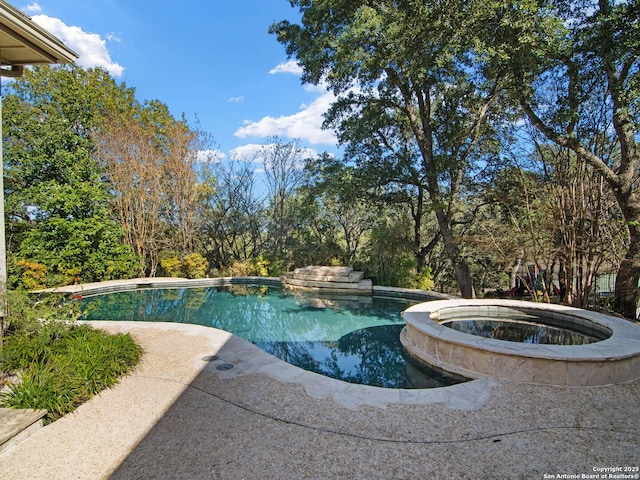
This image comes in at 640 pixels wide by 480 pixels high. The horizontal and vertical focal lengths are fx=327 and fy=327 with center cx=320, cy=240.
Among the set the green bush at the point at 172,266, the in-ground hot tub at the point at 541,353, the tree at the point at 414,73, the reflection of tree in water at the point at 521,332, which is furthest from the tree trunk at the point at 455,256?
the green bush at the point at 172,266

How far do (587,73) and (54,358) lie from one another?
836cm

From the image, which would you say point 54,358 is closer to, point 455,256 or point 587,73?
point 455,256

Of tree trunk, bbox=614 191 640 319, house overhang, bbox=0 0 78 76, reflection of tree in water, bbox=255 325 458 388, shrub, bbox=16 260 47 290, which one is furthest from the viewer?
shrub, bbox=16 260 47 290

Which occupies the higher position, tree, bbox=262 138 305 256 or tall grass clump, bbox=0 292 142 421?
tree, bbox=262 138 305 256

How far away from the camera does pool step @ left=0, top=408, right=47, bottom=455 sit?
2232 mm

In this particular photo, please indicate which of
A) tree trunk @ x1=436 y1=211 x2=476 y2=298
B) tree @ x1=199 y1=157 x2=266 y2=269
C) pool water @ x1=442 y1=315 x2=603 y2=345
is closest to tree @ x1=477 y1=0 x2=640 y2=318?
pool water @ x1=442 y1=315 x2=603 y2=345

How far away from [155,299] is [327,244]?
598cm

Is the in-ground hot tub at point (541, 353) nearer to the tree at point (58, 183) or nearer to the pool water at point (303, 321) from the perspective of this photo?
the pool water at point (303, 321)

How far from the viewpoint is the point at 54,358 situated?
322 centimetres

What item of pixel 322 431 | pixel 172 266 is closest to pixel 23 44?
pixel 322 431

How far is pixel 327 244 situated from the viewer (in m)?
12.2

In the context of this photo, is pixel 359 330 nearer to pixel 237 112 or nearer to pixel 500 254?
pixel 500 254

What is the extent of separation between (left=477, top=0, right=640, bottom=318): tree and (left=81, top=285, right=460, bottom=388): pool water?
13.7ft

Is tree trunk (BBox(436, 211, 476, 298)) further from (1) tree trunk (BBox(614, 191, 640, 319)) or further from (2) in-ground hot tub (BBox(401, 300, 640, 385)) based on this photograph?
Result: (2) in-ground hot tub (BBox(401, 300, 640, 385))
